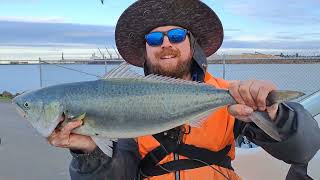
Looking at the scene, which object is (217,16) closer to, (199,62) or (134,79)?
(199,62)

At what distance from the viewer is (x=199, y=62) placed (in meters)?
4.41

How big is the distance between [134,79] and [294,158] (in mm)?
1329

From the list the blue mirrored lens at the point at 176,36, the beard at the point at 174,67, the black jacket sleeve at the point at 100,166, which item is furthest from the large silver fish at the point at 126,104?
the blue mirrored lens at the point at 176,36

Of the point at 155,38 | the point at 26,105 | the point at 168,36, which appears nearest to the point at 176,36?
the point at 168,36

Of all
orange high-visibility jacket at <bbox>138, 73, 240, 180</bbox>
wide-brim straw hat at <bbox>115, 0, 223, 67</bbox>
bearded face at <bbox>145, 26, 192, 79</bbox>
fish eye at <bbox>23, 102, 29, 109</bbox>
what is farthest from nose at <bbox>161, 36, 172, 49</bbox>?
fish eye at <bbox>23, 102, 29, 109</bbox>

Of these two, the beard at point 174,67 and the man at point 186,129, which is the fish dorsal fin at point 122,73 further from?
the beard at point 174,67

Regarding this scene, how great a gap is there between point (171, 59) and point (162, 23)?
1.55 feet

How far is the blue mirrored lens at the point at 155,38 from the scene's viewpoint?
4348 mm

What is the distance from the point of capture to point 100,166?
3848mm

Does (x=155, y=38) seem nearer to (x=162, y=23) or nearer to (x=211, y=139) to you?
(x=162, y=23)

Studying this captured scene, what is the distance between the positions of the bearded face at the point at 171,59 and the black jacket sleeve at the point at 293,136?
2.35 ft

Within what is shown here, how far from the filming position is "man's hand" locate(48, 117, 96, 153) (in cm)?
320

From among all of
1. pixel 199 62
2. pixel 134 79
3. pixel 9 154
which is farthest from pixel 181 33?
pixel 9 154

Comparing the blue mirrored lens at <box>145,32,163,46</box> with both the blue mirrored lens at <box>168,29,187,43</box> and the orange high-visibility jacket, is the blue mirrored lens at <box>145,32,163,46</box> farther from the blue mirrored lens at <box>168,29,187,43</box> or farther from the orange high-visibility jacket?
the orange high-visibility jacket
